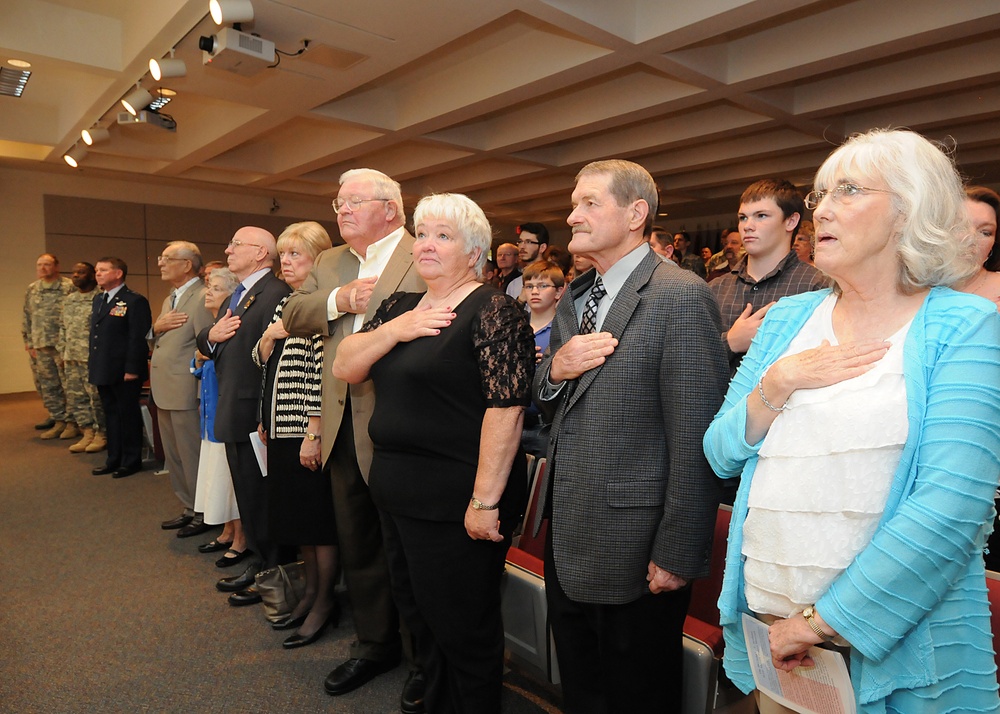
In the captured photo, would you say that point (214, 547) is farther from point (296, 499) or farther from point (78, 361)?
point (78, 361)

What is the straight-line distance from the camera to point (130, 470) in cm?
510

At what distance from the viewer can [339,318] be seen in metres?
2.16

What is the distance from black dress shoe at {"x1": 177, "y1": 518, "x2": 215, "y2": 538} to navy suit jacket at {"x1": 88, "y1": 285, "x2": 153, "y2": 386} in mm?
1741

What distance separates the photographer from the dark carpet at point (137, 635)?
2188 millimetres

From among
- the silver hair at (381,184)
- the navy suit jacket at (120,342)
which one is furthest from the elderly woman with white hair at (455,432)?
the navy suit jacket at (120,342)

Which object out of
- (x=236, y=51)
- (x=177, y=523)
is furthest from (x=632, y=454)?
(x=236, y=51)

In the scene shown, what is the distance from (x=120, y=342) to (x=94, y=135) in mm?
3280

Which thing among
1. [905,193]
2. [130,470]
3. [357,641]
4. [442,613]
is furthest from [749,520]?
[130,470]

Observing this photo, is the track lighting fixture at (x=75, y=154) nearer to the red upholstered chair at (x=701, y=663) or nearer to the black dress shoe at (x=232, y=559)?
the black dress shoe at (x=232, y=559)

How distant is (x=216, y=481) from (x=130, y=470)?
2.50m

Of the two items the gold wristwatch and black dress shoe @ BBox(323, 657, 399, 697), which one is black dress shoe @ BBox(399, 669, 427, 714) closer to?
black dress shoe @ BBox(323, 657, 399, 697)

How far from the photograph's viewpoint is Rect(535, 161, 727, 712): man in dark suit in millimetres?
1369

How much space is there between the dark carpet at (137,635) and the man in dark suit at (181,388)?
0.91 ft

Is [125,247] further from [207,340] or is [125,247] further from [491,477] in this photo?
[491,477]
